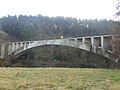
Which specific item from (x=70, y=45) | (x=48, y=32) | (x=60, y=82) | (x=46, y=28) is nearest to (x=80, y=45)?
(x=70, y=45)

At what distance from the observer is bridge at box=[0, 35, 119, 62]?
41.9 metres

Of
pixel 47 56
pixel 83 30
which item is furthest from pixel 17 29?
pixel 47 56

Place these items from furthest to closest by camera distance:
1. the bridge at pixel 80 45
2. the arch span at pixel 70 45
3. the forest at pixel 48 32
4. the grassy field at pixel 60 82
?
1. the forest at pixel 48 32
2. the bridge at pixel 80 45
3. the arch span at pixel 70 45
4. the grassy field at pixel 60 82

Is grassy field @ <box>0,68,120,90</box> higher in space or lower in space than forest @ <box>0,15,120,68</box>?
lower

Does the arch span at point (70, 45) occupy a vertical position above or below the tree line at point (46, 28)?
below

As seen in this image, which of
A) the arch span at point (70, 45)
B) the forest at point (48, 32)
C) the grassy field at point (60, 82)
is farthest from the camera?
the forest at point (48, 32)

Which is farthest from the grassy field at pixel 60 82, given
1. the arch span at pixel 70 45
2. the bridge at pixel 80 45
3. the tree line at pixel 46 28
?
the tree line at pixel 46 28

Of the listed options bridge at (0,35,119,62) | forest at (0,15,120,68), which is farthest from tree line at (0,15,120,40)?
bridge at (0,35,119,62)

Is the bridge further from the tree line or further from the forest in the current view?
the tree line

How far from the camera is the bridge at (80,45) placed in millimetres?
41903

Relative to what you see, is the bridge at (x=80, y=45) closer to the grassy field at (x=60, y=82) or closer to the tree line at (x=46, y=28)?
the grassy field at (x=60, y=82)

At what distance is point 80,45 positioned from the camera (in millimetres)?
50219

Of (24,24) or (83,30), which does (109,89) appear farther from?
(24,24)

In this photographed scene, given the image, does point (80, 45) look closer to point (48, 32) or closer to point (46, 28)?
point (48, 32)
